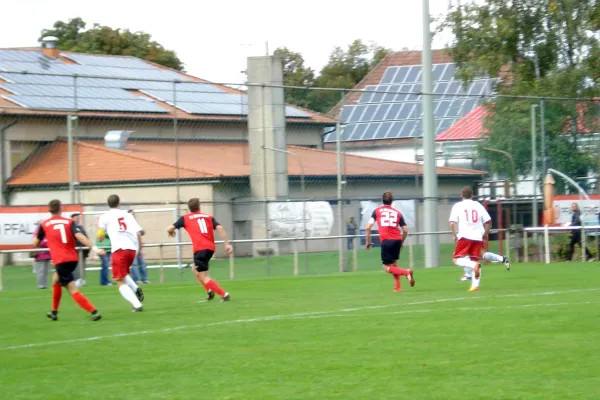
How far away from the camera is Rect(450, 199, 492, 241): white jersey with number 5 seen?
721 inches

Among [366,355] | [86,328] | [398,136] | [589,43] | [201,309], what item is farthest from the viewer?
[589,43]

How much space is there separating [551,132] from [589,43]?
8.75 metres

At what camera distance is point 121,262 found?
1572cm

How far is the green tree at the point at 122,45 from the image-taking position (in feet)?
218

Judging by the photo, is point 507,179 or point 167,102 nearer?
point 167,102

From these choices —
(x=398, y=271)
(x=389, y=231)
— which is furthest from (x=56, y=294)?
(x=389, y=231)

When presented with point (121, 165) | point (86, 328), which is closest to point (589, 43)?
point (121, 165)

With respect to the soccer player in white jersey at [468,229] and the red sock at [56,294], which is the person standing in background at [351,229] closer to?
the soccer player in white jersey at [468,229]

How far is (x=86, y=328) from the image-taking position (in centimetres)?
1360

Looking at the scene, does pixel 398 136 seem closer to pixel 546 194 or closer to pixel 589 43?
pixel 546 194

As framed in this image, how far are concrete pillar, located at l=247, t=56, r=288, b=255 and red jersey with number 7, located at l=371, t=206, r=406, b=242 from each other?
9.16 m

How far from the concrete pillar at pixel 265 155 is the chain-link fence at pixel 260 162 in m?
0.04

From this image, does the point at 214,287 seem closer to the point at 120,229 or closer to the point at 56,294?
the point at 120,229

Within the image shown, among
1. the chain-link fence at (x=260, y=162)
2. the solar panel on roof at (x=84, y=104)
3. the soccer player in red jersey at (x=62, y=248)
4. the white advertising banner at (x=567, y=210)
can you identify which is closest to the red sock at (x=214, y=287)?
the soccer player in red jersey at (x=62, y=248)
